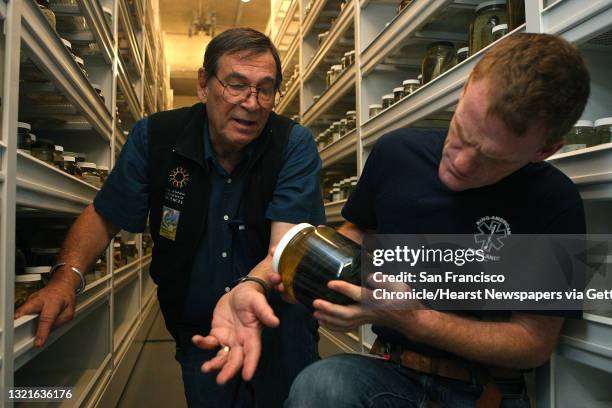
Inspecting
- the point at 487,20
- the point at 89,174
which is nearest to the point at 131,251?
the point at 89,174

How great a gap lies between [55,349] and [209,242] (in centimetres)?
117

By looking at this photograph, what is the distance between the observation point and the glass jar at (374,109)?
2.18 m

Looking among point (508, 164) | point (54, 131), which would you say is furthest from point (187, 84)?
point (508, 164)

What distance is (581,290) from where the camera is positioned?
2.74 ft

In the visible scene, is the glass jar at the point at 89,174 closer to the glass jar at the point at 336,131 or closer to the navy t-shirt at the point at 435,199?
the navy t-shirt at the point at 435,199

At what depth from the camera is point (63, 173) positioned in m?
1.32

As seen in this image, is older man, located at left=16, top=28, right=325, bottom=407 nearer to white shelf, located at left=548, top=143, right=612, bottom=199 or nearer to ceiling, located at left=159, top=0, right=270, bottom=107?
white shelf, located at left=548, top=143, right=612, bottom=199

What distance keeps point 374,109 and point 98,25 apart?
3.69ft

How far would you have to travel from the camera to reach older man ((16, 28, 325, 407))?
128cm

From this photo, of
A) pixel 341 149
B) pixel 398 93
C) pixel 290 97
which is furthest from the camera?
pixel 290 97

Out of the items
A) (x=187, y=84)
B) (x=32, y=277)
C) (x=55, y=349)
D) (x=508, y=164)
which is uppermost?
(x=187, y=84)

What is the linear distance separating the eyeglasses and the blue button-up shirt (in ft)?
0.43

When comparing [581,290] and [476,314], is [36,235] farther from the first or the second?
[581,290]

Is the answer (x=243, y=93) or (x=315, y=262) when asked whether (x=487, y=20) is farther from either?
(x=315, y=262)
